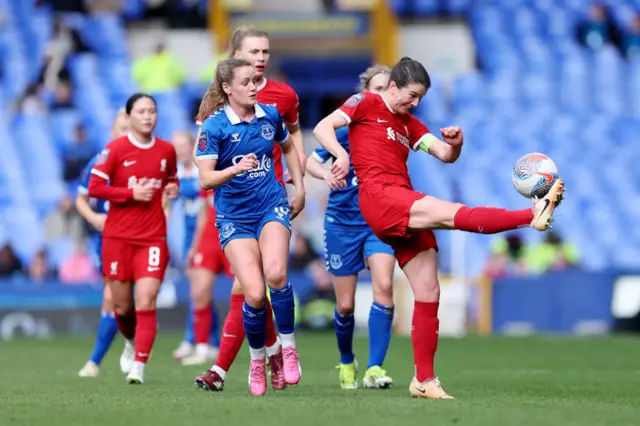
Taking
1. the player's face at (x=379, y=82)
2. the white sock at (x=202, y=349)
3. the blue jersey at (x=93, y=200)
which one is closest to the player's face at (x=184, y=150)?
the blue jersey at (x=93, y=200)

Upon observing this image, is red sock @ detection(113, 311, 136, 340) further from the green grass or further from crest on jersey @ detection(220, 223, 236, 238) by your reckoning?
crest on jersey @ detection(220, 223, 236, 238)

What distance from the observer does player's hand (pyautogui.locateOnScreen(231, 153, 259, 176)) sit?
25.6ft

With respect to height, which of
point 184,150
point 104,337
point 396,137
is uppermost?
point 396,137

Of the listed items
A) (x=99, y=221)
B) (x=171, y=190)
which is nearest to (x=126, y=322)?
(x=99, y=221)

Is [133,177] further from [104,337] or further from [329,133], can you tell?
[329,133]

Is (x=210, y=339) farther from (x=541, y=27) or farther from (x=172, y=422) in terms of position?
(x=541, y=27)

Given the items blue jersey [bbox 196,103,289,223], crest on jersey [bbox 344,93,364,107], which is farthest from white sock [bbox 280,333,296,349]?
crest on jersey [bbox 344,93,364,107]

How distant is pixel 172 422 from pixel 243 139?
2.43m

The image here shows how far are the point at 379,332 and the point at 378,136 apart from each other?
1813 millimetres

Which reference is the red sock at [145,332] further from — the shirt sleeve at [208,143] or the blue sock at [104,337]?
the shirt sleeve at [208,143]

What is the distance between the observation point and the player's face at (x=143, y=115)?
10.1 metres

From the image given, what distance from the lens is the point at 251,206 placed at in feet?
27.3

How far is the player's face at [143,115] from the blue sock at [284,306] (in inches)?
93.9

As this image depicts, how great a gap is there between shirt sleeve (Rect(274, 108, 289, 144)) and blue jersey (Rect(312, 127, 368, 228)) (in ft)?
3.46
